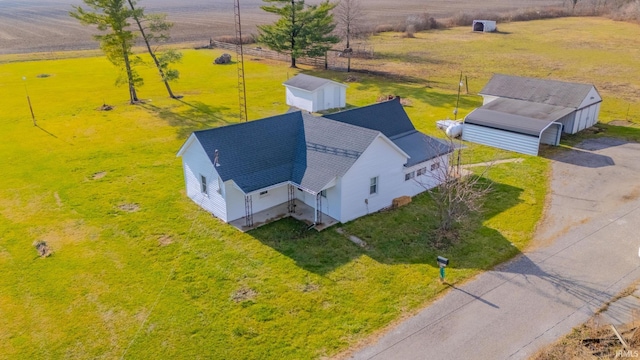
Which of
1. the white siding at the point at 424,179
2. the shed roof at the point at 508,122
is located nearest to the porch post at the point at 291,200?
the white siding at the point at 424,179

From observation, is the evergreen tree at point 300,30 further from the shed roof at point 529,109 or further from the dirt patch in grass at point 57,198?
the dirt patch in grass at point 57,198

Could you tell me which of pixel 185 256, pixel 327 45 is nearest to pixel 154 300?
pixel 185 256

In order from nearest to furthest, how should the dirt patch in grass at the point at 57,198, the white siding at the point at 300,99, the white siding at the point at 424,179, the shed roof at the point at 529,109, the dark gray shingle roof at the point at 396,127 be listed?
the white siding at the point at 424,179
the dirt patch in grass at the point at 57,198
the dark gray shingle roof at the point at 396,127
the shed roof at the point at 529,109
the white siding at the point at 300,99

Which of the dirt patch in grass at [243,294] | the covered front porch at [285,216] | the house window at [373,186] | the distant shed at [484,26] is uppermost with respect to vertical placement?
the distant shed at [484,26]

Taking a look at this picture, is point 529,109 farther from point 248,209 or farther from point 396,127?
point 248,209

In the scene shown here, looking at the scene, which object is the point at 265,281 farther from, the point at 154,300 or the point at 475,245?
the point at 475,245
